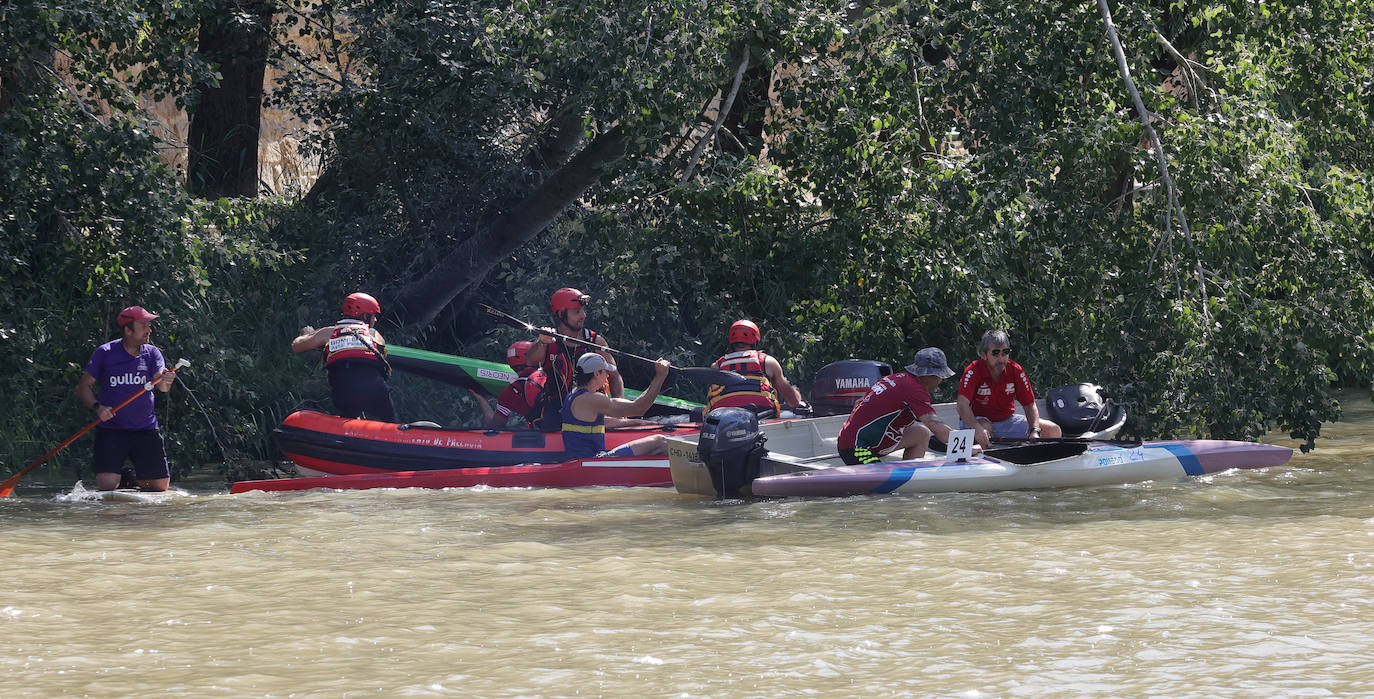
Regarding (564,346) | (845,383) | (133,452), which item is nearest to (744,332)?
(845,383)

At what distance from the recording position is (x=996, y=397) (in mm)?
10609

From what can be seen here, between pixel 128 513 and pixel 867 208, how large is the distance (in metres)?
6.04

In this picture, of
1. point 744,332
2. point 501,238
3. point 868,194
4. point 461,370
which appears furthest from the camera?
point 501,238

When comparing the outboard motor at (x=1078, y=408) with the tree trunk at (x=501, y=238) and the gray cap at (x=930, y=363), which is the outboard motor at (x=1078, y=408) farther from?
the tree trunk at (x=501, y=238)

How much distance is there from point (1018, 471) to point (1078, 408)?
47.9 inches

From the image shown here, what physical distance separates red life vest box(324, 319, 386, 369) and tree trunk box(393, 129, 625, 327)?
3.05 meters

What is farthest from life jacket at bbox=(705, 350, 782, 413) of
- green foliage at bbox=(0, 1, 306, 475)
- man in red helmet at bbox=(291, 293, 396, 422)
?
green foliage at bbox=(0, 1, 306, 475)

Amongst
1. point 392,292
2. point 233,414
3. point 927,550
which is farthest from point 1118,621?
point 392,292

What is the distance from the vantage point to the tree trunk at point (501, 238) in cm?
1420

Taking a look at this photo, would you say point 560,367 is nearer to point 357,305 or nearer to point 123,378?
point 357,305

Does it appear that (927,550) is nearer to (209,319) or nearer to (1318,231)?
(1318,231)

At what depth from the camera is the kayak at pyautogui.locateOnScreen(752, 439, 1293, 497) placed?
9.63m

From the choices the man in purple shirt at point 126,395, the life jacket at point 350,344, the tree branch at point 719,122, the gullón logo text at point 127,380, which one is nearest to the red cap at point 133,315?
the man in purple shirt at point 126,395

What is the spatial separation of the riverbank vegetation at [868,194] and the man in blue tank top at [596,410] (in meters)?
1.74
